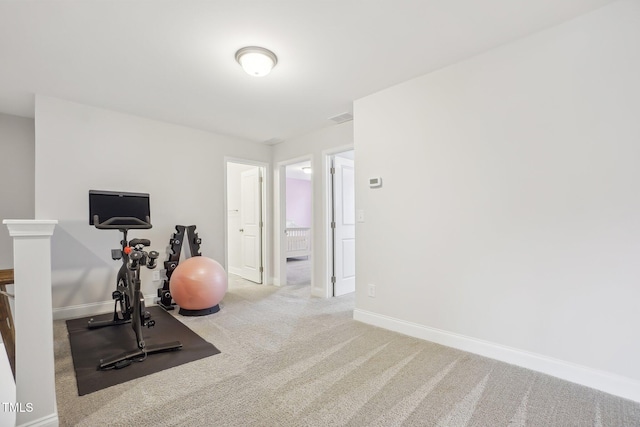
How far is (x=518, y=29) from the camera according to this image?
2.12 metres

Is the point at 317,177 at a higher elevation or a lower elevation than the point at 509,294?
higher

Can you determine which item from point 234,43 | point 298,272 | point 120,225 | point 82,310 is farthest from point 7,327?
point 298,272

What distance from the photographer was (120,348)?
2.54 m

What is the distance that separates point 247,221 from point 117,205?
2419 mm

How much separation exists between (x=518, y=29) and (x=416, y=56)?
0.73 meters

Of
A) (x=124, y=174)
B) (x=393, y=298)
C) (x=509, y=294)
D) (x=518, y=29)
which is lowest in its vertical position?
(x=393, y=298)

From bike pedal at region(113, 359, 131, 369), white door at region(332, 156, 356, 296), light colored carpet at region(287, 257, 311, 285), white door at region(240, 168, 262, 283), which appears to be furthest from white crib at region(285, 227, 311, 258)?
bike pedal at region(113, 359, 131, 369)

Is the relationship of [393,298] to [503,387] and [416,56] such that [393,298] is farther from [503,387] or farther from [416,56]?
[416,56]

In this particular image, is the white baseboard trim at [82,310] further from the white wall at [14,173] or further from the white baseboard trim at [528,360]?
the white baseboard trim at [528,360]

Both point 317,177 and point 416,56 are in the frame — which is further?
point 317,177

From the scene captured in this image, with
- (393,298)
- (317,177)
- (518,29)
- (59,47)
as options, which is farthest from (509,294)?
(59,47)

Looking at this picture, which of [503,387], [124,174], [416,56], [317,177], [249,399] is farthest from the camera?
[317,177]

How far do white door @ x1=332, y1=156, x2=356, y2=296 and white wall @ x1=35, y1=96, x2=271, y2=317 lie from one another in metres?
1.94

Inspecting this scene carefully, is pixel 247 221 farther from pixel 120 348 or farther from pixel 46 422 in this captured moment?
pixel 46 422
